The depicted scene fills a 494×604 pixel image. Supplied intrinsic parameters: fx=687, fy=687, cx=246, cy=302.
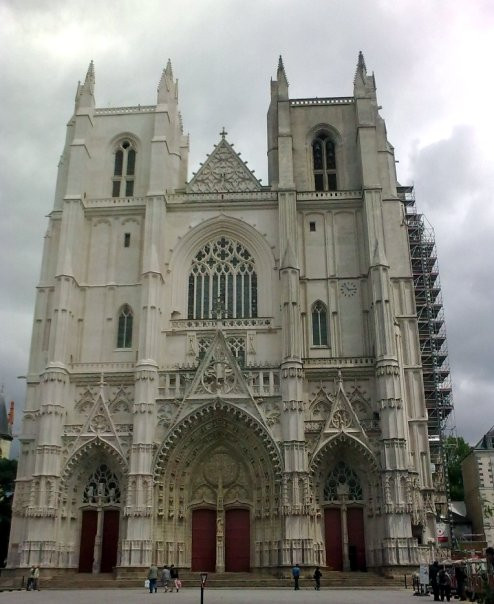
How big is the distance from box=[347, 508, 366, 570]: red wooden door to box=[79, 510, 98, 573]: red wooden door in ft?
39.8

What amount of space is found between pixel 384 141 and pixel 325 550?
76.9 feet

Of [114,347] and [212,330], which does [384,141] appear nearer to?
[212,330]

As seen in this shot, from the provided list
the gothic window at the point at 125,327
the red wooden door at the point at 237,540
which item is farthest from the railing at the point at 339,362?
the gothic window at the point at 125,327

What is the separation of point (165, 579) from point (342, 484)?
33.2ft

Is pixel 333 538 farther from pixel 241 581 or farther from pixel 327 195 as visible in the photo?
pixel 327 195

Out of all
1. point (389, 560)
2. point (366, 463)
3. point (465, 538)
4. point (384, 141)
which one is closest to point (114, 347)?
point (366, 463)

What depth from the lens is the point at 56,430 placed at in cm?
3312

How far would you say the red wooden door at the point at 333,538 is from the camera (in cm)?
3225

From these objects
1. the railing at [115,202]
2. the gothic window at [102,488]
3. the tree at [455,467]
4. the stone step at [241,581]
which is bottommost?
the stone step at [241,581]

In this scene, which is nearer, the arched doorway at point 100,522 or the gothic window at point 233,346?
the arched doorway at point 100,522

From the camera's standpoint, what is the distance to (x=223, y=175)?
1585 inches

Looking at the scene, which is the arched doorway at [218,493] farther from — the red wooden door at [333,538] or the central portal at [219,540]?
the red wooden door at [333,538]

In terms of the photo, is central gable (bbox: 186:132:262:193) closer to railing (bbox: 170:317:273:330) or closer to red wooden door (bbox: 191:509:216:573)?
railing (bbox: 170:317:273:330)

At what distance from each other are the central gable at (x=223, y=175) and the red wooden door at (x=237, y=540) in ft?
58.1
